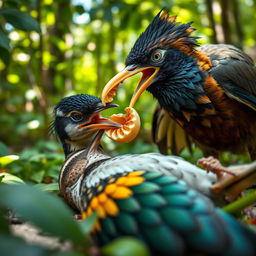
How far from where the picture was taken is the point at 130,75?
3.29 metres

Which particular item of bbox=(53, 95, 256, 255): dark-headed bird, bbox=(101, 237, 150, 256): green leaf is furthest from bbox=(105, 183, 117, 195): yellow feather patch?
bbox=(101, 237, 150, 256): green leaf

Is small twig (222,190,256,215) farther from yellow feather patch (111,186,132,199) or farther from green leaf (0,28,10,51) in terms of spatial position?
green leaf (0,28,10,51)

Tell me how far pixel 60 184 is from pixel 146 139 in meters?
4.27

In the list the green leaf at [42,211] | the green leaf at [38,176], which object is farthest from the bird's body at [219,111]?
the green leaf at [42,211]

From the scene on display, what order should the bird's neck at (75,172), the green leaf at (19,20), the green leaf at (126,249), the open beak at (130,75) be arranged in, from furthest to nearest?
the green leaf at (19,20), the open beak at (130,75), the bird's neck at (75,172), the green leaf at (126,249)

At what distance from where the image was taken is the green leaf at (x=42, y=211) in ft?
4.66

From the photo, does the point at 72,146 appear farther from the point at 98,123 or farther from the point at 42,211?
the point at 42,211

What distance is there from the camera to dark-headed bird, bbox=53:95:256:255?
165 centimetres

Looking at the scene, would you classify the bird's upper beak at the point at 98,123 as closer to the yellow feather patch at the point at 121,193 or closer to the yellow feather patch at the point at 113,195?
the yellow feather patch at the point at 113,195

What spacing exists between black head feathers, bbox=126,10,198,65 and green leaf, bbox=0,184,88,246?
205 centimetres

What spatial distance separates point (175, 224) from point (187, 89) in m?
1.80

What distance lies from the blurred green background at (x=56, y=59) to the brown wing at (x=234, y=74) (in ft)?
3.16

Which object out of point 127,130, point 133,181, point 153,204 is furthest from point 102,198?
point 127,130

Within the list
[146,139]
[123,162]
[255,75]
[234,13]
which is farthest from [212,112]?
[234,13]
